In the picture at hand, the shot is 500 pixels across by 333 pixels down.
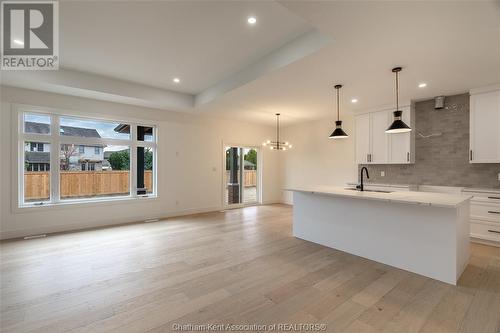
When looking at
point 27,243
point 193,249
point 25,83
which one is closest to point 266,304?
point 193,249

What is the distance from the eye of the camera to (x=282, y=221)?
18.5 feet

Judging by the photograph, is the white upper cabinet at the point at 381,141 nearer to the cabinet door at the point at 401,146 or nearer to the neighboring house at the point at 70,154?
the cabinet door at the point at 401,146

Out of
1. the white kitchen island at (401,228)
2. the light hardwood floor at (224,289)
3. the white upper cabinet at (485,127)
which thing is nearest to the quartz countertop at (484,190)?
the white upper cabinet at (485,127)

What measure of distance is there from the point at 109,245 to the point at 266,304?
9.87 ft

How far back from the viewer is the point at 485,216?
13.3 feet

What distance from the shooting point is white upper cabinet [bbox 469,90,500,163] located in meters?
4.04

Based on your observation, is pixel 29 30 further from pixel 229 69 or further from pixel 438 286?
pixel 438 286

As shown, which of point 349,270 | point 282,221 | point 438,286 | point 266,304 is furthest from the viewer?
point 282,221

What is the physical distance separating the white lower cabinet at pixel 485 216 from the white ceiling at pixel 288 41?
1926 millimetres

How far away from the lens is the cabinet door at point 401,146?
5020 millimetres

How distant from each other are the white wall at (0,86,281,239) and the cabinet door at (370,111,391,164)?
3.58 metres

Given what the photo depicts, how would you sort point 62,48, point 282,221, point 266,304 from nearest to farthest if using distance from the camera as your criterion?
point 266,304
point 62,48
point 282,221

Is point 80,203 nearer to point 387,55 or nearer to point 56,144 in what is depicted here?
point 56,144

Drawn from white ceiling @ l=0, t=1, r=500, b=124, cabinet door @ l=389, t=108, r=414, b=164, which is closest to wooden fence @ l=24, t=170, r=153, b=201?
white ceiling @ l=0, t=1, r=500, b=124
